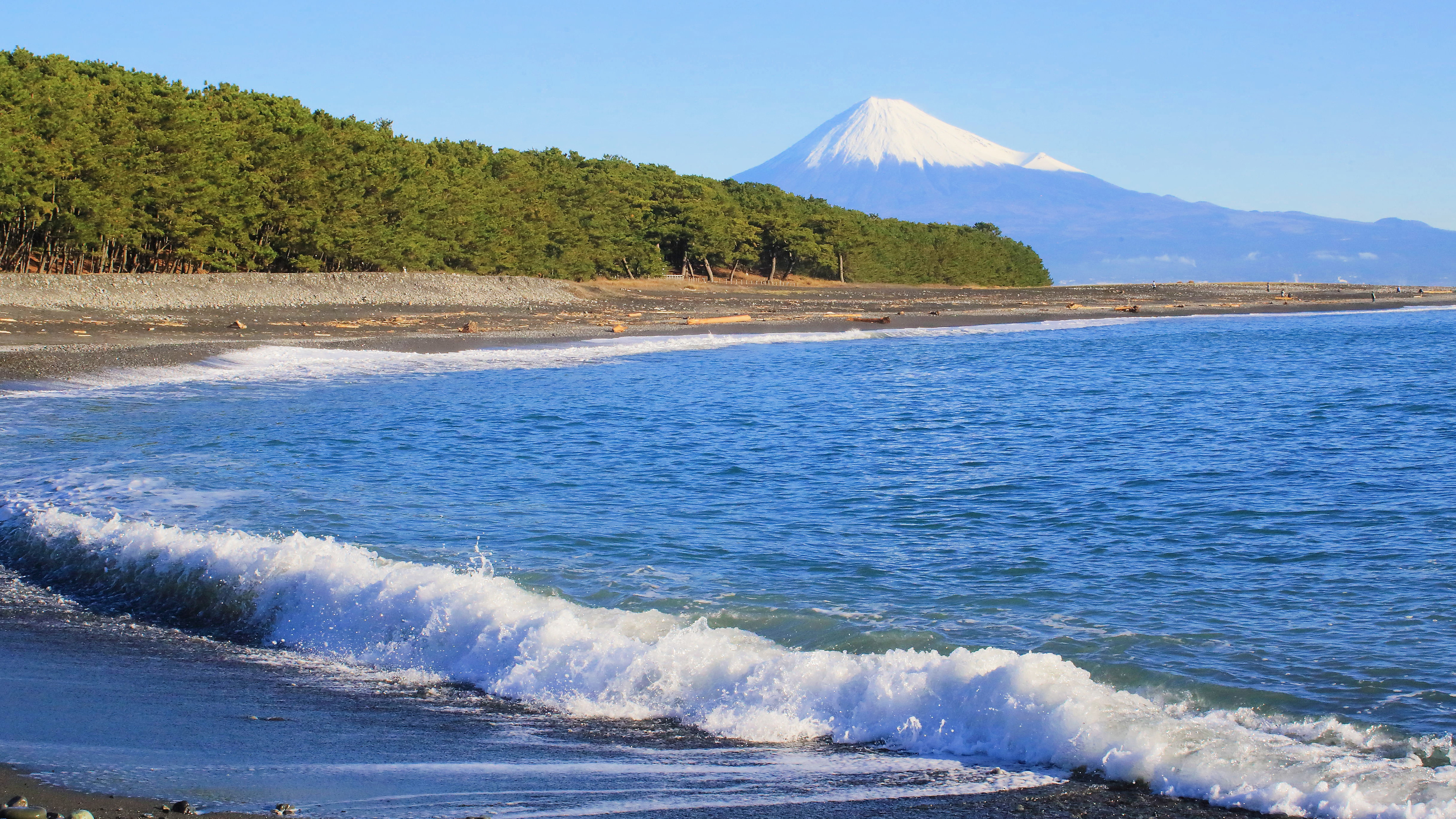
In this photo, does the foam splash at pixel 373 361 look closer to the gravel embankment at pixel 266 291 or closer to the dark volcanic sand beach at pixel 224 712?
the gravel embankment at pixel 266 291

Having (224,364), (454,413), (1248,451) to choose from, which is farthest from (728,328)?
(1248,451)

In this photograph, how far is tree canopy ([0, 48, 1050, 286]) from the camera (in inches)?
1607

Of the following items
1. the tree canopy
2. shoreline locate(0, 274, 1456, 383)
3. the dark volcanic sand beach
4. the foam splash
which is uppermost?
the tree canopy

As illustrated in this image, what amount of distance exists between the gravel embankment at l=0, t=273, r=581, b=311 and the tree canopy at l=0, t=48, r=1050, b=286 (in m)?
3.59

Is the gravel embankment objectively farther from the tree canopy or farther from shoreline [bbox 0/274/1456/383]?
the tree canopy

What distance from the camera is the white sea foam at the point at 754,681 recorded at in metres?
5.41

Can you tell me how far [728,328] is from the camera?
47.9 m

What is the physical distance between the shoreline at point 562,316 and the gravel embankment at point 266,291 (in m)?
0.31

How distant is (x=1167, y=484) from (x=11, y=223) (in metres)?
43.9

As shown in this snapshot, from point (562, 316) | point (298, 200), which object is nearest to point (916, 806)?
point (562, 316)

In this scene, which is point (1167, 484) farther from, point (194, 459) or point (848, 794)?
point (194, 459)

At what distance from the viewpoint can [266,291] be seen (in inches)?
1656

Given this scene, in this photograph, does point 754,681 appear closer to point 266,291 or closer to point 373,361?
point 373,361

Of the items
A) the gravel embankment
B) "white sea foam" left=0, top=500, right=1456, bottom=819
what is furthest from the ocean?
the gravel embankment
